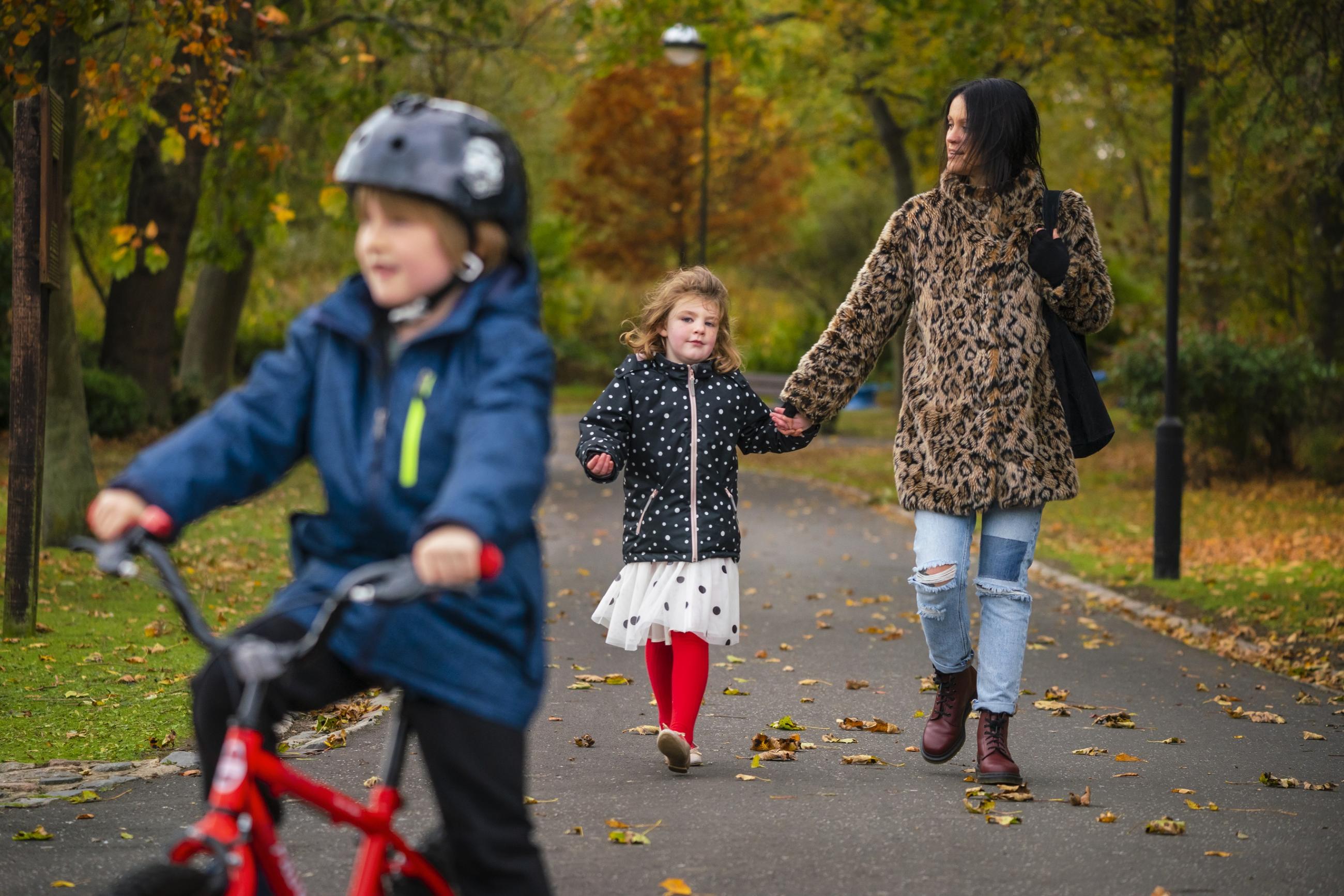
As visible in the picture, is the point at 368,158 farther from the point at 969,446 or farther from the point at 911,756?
the point at 911,756

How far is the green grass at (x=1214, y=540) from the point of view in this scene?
10.5m

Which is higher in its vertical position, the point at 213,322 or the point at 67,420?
the point at 213,322

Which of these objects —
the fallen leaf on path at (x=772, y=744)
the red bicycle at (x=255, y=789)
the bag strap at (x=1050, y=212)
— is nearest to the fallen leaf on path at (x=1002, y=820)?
the fallen leaf on path at (x=772, y=744)

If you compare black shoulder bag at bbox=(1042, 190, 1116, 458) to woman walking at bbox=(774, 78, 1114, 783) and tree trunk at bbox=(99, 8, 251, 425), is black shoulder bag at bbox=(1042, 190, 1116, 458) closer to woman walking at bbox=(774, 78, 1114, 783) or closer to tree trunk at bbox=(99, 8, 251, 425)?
woman walking at bbox=(774, 78, 1114, 783)

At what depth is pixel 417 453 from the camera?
2.74 m

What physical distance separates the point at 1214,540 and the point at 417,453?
13433mm

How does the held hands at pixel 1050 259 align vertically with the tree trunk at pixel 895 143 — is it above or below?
below

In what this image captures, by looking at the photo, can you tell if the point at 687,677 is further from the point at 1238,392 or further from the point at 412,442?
the point at 1238,392

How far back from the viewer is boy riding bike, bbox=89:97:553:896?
2.69 meters

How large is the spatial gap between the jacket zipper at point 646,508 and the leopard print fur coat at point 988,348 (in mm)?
892

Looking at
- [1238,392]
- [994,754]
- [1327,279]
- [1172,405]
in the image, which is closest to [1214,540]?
[1172,405]

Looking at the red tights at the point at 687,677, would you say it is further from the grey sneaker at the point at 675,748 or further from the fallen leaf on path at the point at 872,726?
the fallen leaf on path at the point at 872,726

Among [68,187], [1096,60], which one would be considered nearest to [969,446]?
[68,187]

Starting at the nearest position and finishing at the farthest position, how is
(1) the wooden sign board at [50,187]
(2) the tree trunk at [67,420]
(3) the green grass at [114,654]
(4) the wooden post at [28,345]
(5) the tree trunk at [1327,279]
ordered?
(3) the green grass at [114,654] < (4) the wooden post at [28,345] < (1) the wooden sign board at [50,187] < (2) the tree trunk at [67,420] < (5) the tree trunk at [1327,279]
